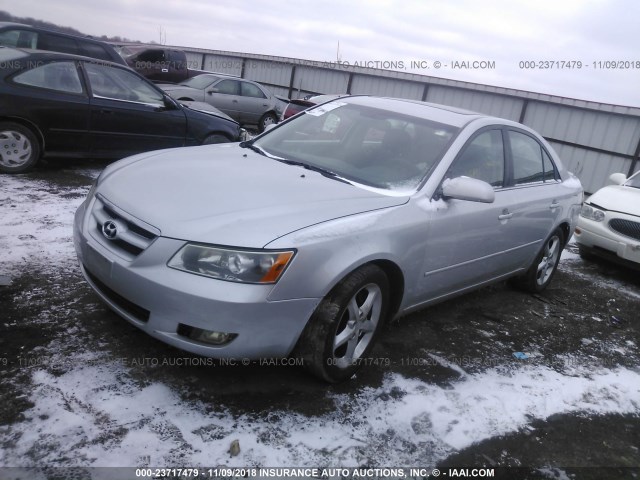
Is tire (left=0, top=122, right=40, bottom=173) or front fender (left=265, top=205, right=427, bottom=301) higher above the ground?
front fender (left=265, top=205, right=427, bottom=301)

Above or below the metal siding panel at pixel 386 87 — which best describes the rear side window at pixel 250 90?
below

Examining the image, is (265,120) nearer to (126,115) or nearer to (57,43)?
(57,43)

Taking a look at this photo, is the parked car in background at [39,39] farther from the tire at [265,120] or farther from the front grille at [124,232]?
the front grille at [124,232]

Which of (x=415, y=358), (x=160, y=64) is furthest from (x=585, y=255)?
(x=160, y=64)

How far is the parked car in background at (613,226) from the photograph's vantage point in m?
6.01

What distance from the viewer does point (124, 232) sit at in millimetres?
2625

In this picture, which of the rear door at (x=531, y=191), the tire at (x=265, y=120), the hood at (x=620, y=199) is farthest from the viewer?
the tire at (x=265, y=120)

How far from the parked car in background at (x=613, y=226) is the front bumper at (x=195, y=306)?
5.03 m

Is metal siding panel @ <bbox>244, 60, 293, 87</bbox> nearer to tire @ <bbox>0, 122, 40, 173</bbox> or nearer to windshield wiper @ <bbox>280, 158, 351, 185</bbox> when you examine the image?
tire @ <bbox>0, 122, 40, 173</bbox>

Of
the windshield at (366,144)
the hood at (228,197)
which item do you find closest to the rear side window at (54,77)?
the hood at (228,197)

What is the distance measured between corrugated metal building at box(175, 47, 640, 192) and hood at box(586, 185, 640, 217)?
5.61 meters

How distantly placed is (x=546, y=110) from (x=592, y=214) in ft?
29.9

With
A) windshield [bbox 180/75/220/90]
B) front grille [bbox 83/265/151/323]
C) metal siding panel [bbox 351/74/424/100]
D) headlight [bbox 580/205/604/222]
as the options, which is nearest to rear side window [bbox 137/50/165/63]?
windshield [bbox 180/75/220/90]

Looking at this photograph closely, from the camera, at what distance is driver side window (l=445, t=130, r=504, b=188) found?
3.51 metres
